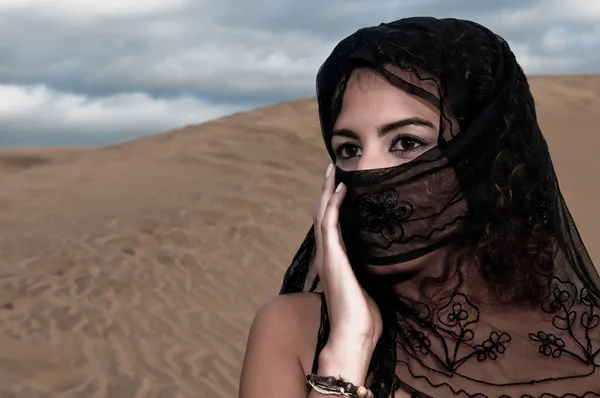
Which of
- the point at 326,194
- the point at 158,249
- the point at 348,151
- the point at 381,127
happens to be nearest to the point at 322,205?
→ the point at 326,194

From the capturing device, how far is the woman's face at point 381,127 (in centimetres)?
259

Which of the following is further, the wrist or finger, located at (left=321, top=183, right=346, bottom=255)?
finger, located at (left=321, top=183, right=346, bottom=255)

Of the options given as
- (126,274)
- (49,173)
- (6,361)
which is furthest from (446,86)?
(49,173)

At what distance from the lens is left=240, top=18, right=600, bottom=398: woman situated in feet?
8.29

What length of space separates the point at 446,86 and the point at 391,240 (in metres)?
0.48

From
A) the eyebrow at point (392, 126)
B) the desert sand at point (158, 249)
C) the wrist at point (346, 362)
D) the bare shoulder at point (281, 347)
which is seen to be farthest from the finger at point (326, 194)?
the desert sand at point (158, 249)

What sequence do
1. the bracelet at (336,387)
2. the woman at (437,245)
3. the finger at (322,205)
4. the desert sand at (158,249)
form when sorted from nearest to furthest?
the bracelet at (336,387)
the woman at (437,245)
the finger at (322,205)
the desert sand at (158,249)

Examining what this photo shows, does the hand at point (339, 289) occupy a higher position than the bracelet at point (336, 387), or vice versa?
the hand at point (339, 289)

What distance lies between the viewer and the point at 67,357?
7727 mm

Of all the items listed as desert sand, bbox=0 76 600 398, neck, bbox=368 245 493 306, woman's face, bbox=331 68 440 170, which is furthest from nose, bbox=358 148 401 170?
desert sand, bbox=0 76 600 398

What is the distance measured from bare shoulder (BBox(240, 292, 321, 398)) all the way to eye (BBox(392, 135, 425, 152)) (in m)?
0.51

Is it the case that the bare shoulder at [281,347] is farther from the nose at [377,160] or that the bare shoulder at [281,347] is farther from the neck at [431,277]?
→ the nose at [377,160]

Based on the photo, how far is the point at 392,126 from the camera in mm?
2578

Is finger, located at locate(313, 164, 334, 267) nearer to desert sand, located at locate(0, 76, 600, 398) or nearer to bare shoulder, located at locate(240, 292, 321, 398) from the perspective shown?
bare shoulder, located at locate(240, 292, 321, 398)
